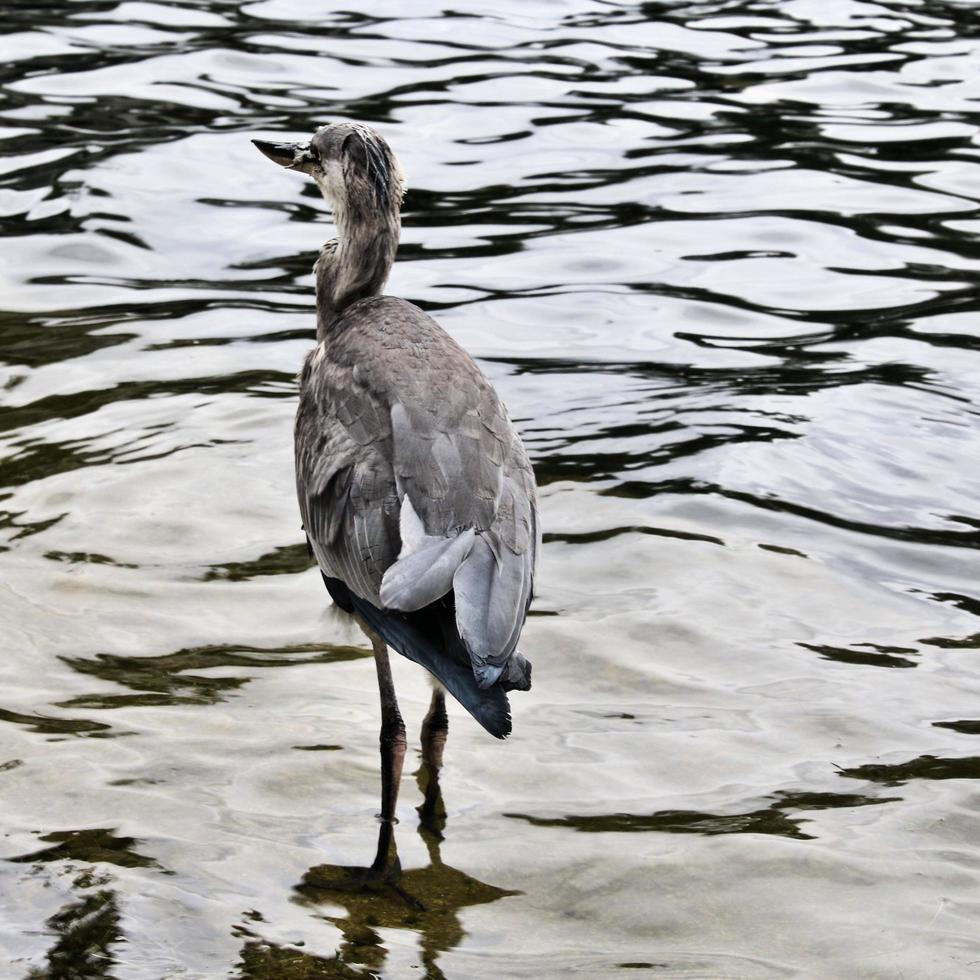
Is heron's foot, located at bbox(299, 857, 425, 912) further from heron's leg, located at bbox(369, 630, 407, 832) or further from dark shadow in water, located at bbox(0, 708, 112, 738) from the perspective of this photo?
dark shadow in water, located at bbox(0, 708, 112, 738)

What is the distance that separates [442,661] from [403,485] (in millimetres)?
642

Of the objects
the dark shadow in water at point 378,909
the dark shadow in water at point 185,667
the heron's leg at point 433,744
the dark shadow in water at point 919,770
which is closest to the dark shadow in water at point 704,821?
the dark shadow in water at point 919,770

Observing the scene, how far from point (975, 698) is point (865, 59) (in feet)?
35.9

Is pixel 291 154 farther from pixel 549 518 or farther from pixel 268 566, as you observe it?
pixel 549 518

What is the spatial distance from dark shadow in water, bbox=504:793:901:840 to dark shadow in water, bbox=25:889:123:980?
143 centimetres

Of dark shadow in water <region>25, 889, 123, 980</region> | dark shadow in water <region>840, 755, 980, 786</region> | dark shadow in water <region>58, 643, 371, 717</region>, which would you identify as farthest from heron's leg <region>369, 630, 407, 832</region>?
dark shadow in water <region>840, 755, 980, 786</region>

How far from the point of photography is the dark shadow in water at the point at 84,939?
14.4ft

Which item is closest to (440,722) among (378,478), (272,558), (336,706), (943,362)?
(336,706)

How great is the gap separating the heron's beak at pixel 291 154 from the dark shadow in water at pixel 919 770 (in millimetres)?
3119

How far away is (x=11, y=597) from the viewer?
6.89m

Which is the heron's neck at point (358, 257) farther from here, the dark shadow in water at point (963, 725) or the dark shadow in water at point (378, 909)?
the dark shadow in water at point (963, 725)

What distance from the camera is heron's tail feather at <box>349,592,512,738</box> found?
4363 millimetres

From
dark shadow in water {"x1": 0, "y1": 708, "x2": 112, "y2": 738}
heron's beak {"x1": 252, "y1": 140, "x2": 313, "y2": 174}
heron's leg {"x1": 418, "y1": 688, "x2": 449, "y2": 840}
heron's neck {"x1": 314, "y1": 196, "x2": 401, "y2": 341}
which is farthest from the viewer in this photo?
heron's beak {"x1": 252, "y1": 140, "x2": 313, "y2": 174}

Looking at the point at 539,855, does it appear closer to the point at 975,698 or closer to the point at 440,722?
the point at 440,722
